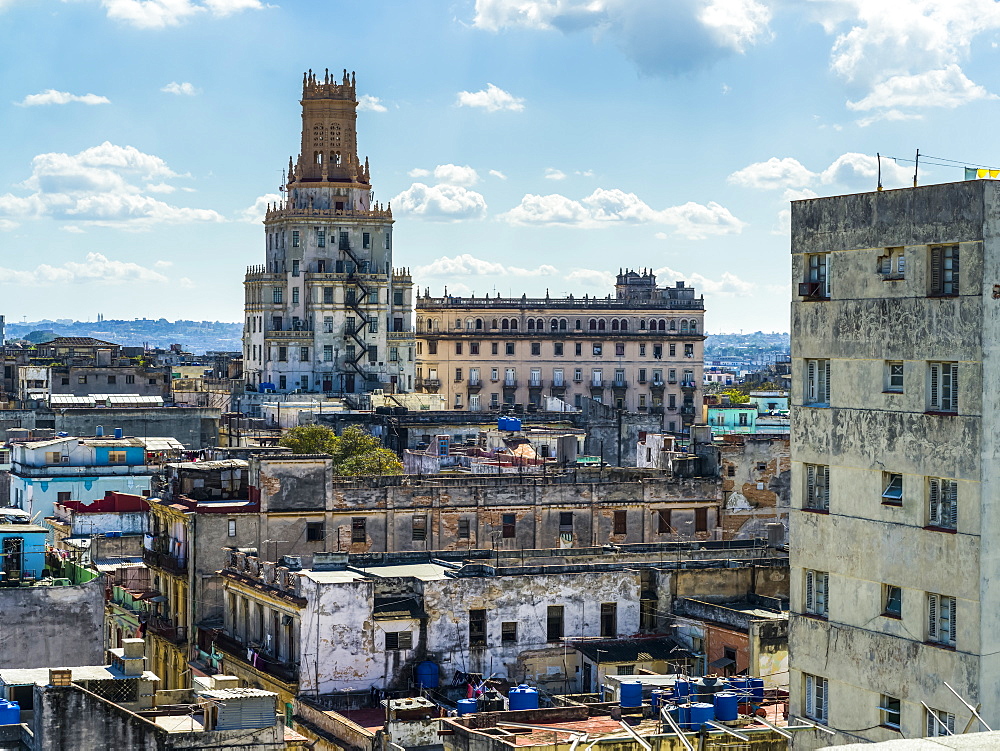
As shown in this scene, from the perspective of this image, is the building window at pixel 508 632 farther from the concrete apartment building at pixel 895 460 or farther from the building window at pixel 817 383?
the building window at pixel 817 383

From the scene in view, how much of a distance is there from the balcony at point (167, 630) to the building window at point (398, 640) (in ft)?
49.4

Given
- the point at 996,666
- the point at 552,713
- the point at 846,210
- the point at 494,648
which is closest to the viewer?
the point at 996,666

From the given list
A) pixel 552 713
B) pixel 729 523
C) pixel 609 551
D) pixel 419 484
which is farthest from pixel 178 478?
pixel 552 713

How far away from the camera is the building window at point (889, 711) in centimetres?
4859

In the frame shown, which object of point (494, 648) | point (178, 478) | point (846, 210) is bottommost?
point (494, 648)

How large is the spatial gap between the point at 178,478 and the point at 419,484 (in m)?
11.2

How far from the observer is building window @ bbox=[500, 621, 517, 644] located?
69.2m

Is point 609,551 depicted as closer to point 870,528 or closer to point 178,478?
point 178,478

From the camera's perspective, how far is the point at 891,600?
160 ft

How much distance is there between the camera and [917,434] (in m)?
47.5

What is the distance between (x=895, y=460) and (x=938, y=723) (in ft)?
21.7

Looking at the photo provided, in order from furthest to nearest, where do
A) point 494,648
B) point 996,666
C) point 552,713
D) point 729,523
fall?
point 729,523 → point 494,648 → point 552,713 → point 996,666

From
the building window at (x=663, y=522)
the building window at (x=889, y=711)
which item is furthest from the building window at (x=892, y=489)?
the building window at (x=663, y=522)

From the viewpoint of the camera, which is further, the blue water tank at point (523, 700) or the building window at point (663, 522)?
the building window at point (663, 522)
